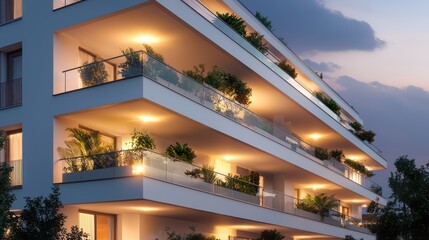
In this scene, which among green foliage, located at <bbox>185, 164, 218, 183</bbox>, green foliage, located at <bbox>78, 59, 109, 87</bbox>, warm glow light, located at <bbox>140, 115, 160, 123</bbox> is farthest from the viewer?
green foliage, located at <bbox>185, 164, 218, 183</bbox>

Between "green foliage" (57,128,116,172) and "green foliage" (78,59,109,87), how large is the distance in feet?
6.22

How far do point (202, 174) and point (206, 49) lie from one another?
5.63 meters

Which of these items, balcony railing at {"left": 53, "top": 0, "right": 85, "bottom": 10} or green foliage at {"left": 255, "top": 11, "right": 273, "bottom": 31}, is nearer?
balcony railing at {"left": 53, "top": 0, "right": 85, "bottom": 10}

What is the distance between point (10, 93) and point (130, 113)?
5.39 metres

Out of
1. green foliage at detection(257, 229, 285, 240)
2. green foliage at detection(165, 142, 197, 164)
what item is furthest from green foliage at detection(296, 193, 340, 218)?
green foliage at detection(165, 142, 197, 164)

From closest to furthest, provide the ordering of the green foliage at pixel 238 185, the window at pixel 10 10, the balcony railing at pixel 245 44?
1. the balcony railing at pixel 245 44
2. the window at pixel 10 10
3. the green foliage at pixel 238 185

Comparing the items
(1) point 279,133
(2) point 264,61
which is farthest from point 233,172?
(2) point 264,61

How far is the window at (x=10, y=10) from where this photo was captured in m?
28.4

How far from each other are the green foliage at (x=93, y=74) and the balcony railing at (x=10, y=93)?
11.1 feet

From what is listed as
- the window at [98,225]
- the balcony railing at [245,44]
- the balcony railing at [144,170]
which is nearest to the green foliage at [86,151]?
the balcony railing at [144,170]

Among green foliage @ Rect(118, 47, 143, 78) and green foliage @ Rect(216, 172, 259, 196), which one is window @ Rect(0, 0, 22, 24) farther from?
green foliage @ Rect(216, 172, 259, 196)

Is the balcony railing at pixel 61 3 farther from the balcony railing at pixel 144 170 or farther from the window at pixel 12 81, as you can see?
the balcony railing at pixel 144 170

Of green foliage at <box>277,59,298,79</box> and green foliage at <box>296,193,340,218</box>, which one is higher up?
green foliage at <box>277,59,298,79</box>

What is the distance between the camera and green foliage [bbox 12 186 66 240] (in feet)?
70.9
